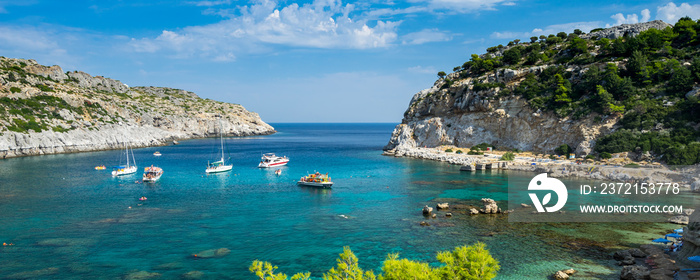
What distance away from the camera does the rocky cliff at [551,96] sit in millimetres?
66312

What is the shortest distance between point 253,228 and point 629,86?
69519 mm

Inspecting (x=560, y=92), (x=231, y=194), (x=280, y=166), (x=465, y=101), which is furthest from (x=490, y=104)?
(x=231, y=194)

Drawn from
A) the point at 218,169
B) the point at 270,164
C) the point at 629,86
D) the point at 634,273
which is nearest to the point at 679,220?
the point at 634,273

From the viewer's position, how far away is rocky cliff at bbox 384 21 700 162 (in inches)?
2611

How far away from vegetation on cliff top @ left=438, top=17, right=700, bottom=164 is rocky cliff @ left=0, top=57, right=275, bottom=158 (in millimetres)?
102103

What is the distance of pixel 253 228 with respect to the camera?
32.8 m

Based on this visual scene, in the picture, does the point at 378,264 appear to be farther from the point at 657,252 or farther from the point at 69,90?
the point at 69,90

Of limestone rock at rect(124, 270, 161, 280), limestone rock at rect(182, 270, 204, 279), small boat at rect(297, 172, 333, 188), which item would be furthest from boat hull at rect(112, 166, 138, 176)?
limestone rock at rect(182, 270, 204, 279)

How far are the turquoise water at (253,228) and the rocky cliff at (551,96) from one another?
24180 millimetres

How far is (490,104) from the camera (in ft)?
271

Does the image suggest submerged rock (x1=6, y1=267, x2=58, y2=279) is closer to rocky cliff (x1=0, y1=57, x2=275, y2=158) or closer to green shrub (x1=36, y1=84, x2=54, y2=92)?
rocky cliff (x1=0, y1=57, x2=275, y2=158)

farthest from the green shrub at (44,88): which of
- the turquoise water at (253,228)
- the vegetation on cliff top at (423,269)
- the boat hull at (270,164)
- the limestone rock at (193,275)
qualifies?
the vegetation on cliff top at (423,269)

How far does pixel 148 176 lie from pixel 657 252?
59.8m

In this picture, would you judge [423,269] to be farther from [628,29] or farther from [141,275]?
[628,29]
